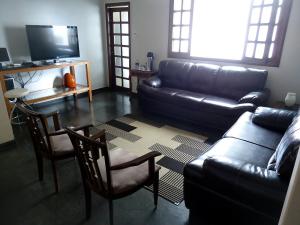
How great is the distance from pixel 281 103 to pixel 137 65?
2.93 metres

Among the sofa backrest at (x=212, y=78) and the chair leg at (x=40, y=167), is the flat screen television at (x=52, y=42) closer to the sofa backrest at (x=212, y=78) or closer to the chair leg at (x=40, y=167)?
the sofa backrest at (x=212, y=78)

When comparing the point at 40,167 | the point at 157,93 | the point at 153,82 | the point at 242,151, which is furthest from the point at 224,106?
the point at 40,167

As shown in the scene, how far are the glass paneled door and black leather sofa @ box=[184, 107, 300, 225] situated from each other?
12.5ft

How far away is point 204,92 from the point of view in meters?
3.87

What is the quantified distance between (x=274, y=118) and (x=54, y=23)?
417 centimetres

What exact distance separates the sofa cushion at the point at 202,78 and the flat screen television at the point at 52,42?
7.97ft

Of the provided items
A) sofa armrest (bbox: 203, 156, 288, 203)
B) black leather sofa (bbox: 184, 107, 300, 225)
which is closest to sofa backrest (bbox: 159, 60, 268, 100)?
black leather sofa (bbox: 184, 107, 300, 225)

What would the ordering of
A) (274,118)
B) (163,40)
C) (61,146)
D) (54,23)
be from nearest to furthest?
(61,146), (274,118), (54,23), (163,40)

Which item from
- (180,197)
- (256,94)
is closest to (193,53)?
(256,94)

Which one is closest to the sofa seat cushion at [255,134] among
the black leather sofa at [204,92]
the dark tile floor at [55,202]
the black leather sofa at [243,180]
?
the black leather sofa at [243,180]

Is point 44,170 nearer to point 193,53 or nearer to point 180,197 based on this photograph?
point 180,197

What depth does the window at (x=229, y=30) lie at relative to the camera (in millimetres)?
3283

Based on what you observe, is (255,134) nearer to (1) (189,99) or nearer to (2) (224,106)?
(2) (224,106)

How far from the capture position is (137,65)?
4918 mm
